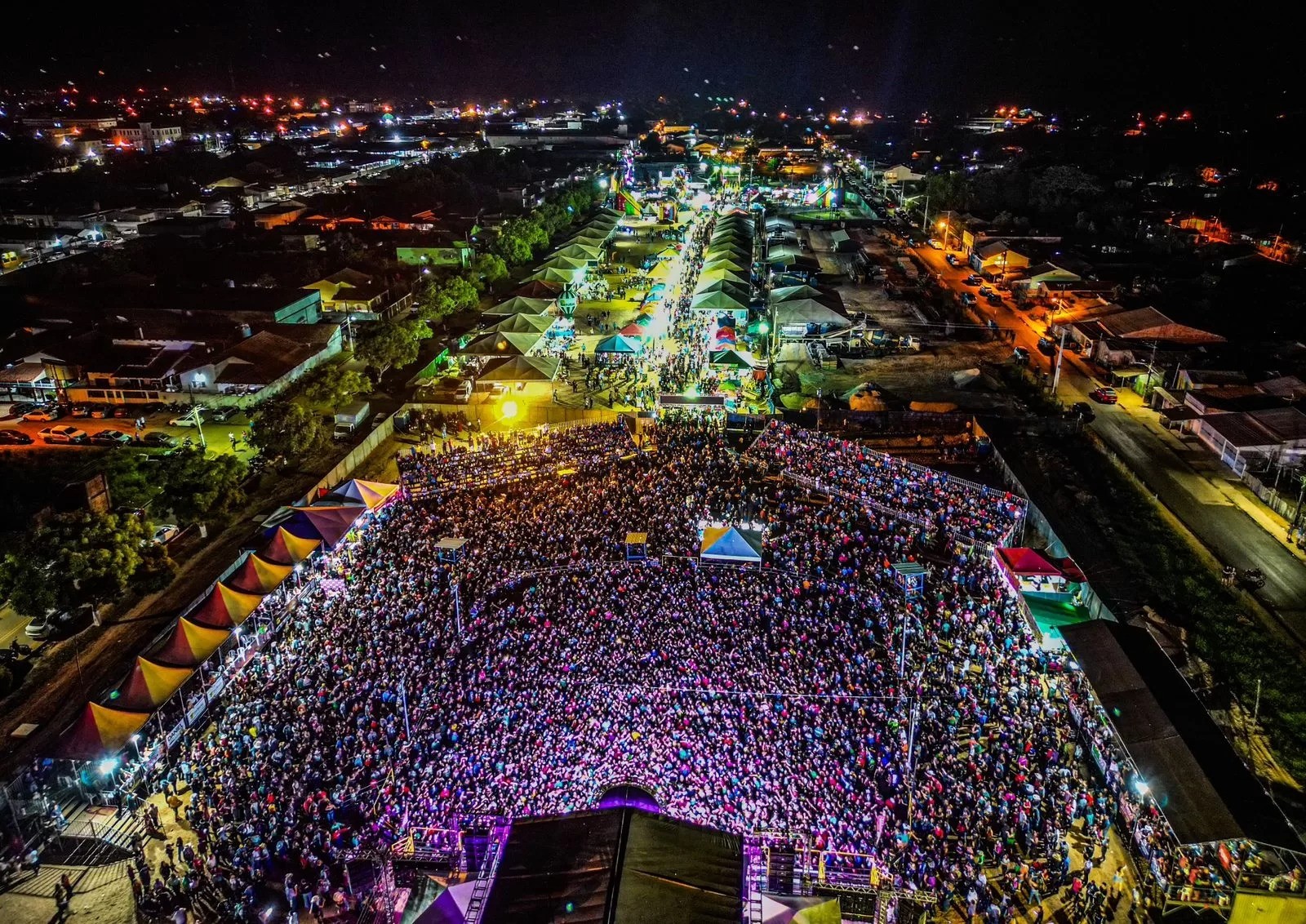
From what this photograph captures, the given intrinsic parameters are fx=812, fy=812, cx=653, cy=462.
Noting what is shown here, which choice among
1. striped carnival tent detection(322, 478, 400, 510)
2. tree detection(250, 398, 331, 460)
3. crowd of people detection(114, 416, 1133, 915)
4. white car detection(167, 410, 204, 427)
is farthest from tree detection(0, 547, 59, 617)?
white car detection(167, 410, 204, 427)

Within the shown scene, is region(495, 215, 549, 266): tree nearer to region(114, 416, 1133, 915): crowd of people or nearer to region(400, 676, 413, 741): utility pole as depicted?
region(114, 416, 1133, 915): crowd of people

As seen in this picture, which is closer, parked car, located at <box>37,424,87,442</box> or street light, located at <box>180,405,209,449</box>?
parked car, located at <box>37,424,87,442</box>

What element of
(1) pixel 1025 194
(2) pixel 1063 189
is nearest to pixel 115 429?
(1) pixel 1025 194

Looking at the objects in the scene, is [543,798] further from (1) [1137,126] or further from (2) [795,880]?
(1) [1137,126]

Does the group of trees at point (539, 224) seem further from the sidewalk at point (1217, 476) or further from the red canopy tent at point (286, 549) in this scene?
the red canopy tent at point (286, 549)

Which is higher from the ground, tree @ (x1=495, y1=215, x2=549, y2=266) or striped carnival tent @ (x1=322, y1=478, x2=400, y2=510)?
striped carnival tent @ (x1=322, y1=478, x2=400, y2=510)

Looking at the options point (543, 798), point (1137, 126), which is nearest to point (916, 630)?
point (543, 798)

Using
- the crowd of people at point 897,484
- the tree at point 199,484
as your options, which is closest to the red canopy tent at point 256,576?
the tree at point 199,484
